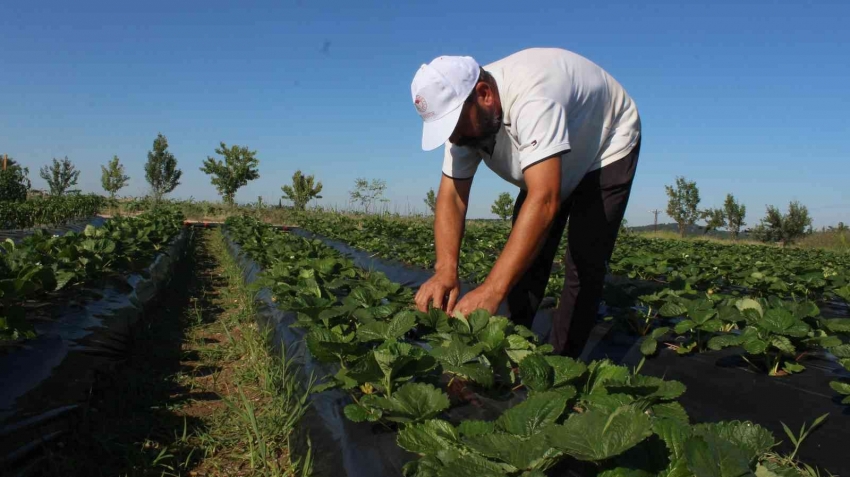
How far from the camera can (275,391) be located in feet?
8.46

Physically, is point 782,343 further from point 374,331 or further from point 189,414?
point 189,414

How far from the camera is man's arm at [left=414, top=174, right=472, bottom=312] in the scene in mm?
2324

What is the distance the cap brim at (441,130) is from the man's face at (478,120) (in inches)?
4.2

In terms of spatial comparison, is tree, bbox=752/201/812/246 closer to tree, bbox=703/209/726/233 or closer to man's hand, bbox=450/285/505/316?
tree, bbox=703/209/726/233

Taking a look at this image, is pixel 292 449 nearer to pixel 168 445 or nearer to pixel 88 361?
pixel 168 445

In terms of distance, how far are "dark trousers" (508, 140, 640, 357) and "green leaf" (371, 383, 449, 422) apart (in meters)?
1.47

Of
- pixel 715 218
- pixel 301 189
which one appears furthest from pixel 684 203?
pixel 301 189

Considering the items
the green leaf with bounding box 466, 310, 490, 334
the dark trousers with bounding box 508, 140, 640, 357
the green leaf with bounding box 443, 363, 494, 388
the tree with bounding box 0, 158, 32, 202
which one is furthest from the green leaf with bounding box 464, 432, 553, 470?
the tree with bounding box 0, 158, 32, 202

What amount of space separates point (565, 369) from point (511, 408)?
11.6 inches

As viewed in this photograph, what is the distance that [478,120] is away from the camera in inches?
86.8

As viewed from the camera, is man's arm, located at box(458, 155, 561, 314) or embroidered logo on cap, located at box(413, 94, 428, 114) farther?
embroidered logo on cap, located at box(413, 94, 428, 114)

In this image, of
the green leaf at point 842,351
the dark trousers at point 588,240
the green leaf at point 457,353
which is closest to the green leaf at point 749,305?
the green leaf at point 842,351

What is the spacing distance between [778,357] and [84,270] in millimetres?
4076

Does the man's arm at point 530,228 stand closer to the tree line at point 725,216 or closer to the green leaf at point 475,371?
the green leaf at point 475,371
